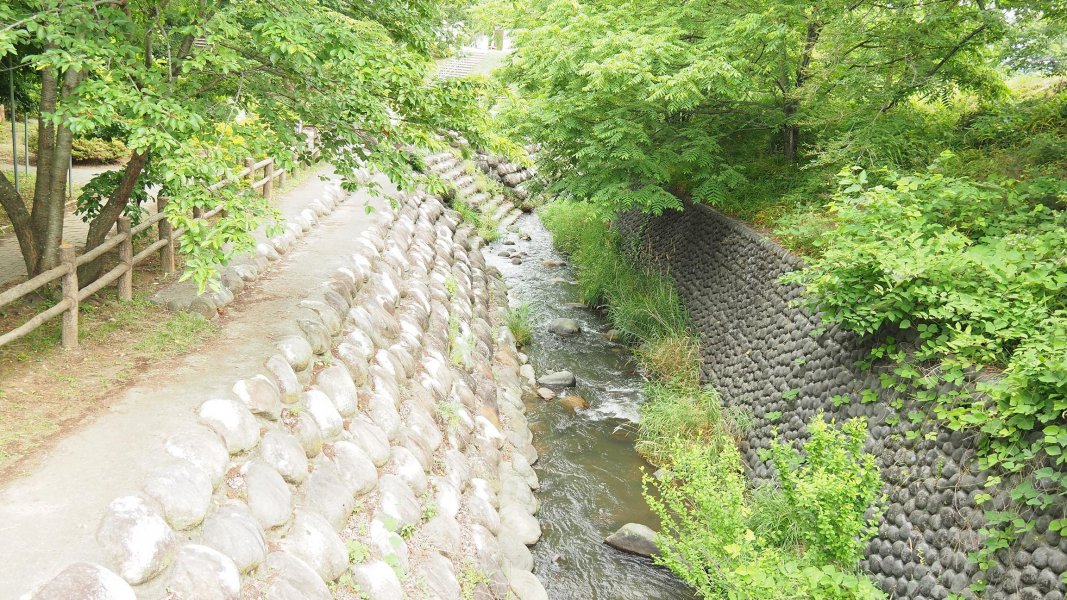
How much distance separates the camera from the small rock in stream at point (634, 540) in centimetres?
730

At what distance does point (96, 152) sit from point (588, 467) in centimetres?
1203

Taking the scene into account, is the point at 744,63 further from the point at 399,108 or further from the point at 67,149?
the point at 67,149

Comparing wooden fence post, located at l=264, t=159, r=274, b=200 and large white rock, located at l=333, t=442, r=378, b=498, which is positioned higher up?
wooden fence post, located at l=264, t=159, r=274, b=200

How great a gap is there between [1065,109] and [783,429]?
604cm

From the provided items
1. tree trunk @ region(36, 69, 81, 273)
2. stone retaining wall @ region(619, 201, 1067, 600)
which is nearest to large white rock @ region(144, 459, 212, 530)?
tree trunk @ region(36, 69, 81, 273)

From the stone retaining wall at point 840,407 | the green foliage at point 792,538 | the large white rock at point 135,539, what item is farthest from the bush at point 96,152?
the green foliage at point 792,538

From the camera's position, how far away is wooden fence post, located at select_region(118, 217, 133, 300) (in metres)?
6.68

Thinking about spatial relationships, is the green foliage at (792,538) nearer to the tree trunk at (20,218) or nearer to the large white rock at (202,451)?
the large white rock at (202,451)

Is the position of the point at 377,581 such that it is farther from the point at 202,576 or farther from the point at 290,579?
the point at 202,576

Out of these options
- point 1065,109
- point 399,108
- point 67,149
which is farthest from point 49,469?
point 1065,109

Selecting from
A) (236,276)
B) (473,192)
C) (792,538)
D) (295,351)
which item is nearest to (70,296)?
(295,351)

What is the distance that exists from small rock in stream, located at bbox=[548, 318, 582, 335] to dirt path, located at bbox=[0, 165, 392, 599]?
635 cm

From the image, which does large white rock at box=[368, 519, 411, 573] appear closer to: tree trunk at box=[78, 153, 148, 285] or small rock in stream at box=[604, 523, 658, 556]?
small rock in stream at box=[604, 523, 658, 556]

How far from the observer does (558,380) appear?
435 inches
